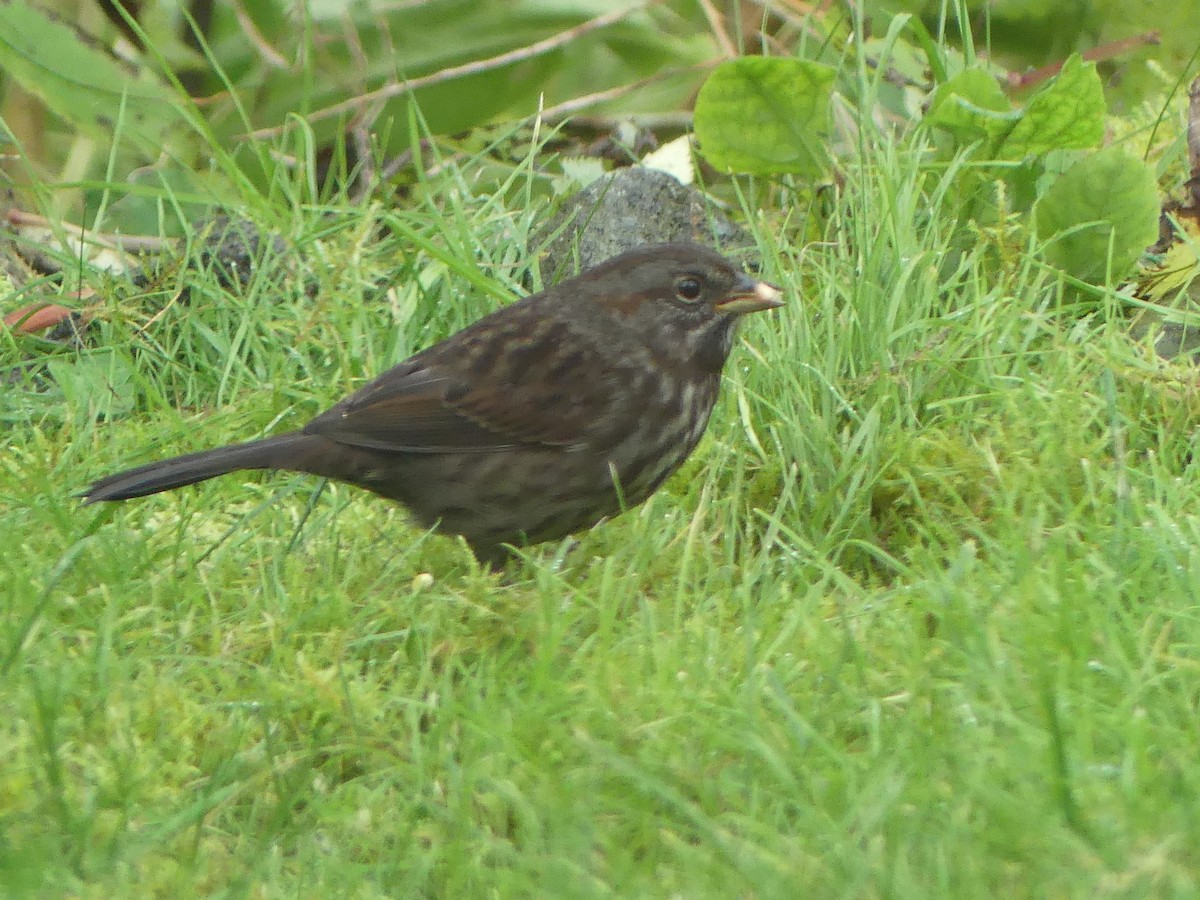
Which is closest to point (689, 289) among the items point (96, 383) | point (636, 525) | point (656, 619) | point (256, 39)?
point (636, 525)

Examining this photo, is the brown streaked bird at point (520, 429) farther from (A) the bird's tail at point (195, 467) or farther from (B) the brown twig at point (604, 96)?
(B) the brown twig at point (604, 96)

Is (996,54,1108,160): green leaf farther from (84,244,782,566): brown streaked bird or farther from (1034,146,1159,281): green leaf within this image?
(84,244,782,566): brown streaked bird

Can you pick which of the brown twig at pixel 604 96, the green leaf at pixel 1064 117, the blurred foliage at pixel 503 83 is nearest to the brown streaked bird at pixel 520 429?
the blurred foliage at pixel 503 83

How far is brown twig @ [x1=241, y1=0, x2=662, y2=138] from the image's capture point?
5.63 meters

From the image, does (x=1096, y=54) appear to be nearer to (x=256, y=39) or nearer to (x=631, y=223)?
(x=631, y=223)

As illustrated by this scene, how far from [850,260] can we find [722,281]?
0.49 m

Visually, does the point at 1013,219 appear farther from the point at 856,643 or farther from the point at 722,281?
the point at 856,643

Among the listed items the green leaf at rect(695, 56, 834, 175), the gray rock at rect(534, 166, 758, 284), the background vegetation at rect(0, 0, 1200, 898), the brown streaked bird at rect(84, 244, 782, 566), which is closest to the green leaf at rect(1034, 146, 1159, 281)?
the background vegetation at rect(0, 0, 1200, 898)

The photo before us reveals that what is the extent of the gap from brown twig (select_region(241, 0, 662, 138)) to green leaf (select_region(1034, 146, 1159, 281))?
190cm

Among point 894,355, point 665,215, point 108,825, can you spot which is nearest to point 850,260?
point 894,355

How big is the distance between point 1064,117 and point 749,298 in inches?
49.4

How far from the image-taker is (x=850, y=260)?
4.38 meters

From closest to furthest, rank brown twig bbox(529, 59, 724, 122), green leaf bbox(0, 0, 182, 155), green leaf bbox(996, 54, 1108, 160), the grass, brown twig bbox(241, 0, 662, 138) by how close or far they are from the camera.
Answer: the grass → green leaf bbox(996, 54, 1108, 160) → green leaf bbox(0, 0, 182, 155) → brown twig bbox(241, 0, 662, 138) → brown twig bbox(529, 59, 724, 122)

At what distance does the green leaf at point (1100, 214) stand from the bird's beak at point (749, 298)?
930 millimetres
